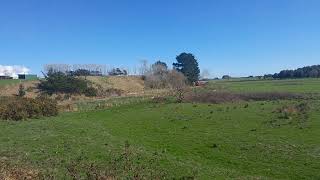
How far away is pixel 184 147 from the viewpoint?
24.7 metres

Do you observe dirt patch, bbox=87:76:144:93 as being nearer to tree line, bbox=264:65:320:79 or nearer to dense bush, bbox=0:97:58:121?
dense bush, bbox=0:97:58:121

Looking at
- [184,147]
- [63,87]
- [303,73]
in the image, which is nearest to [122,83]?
[63,87]

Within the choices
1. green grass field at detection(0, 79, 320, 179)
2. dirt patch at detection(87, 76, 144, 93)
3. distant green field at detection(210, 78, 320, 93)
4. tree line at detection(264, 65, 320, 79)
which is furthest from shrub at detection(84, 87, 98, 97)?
tree line at detection(264, 65, 320, 79)

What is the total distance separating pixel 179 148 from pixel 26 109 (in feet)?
75.7

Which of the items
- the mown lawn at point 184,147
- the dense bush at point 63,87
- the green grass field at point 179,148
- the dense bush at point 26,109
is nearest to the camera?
the green grass field at point 179,148

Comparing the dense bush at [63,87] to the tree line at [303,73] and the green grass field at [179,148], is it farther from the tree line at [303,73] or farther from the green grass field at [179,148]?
the tree line at [303,73]

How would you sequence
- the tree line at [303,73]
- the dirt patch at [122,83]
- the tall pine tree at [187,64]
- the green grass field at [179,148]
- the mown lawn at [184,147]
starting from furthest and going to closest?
the tree line at [303,73] < the tall pine tree at [187,64] < the dirt patch at [122,83] < the mown lawn at [184,147] < the green grass field at [179,148]

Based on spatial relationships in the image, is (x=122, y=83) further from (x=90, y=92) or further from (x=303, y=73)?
(x=303, y=73)

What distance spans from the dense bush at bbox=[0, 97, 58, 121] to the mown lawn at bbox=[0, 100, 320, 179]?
27.5ft

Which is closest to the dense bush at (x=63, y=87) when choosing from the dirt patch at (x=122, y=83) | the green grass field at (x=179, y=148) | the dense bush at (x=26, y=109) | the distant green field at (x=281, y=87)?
the dirt patch at (x=122, y=83)

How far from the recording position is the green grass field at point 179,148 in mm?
18750

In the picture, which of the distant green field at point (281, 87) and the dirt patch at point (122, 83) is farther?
the dirt patch at point (122, 83)

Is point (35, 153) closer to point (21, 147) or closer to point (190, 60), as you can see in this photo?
point (21, 147)

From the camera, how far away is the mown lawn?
19.0 meters
